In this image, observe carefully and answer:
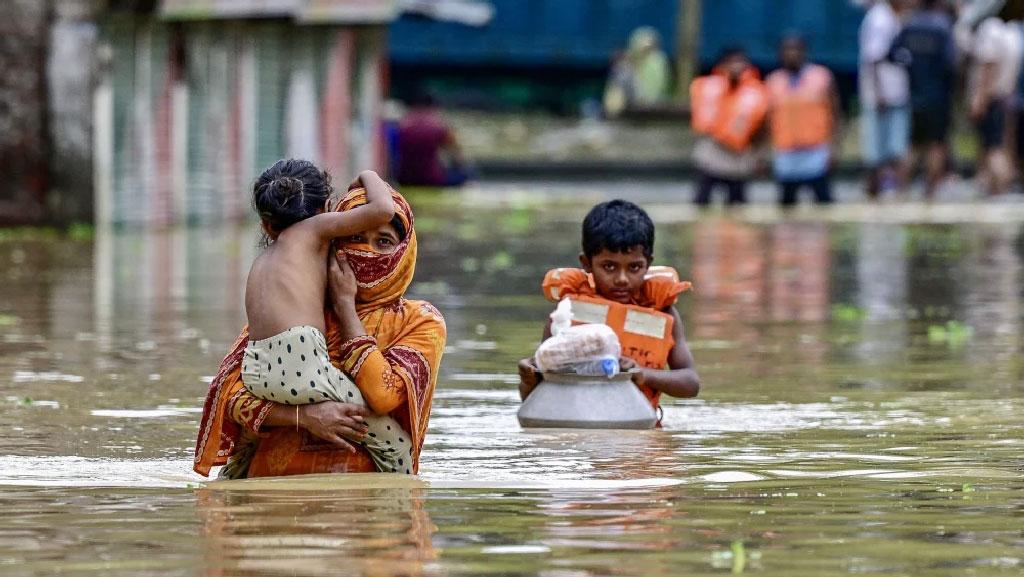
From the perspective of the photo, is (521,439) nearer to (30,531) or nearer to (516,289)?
(30,531)

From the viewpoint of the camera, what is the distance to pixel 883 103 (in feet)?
93.7

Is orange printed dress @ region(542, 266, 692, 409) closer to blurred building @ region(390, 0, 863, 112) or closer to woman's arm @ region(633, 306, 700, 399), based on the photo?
woman's arm @ region(633, 306, 700, 399)

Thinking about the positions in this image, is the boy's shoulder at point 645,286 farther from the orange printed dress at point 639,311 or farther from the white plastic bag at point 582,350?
the white plastic bag at point 582,350

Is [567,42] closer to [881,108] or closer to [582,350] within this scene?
[881,108]

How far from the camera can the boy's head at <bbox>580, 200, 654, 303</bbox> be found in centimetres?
834

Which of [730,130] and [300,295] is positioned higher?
[300,295]

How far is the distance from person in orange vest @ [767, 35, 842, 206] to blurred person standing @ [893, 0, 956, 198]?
922 millimetres

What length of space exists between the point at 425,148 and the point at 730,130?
491 centimetres

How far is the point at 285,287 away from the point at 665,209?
21.2 m

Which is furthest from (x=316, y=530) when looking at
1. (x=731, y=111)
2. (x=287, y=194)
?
(x=731, y=111)

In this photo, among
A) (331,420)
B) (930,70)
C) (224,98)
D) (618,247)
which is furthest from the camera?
(930,70)

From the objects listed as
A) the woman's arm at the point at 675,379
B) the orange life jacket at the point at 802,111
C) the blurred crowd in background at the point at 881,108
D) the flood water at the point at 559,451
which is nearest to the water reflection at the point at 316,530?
the flood water at the point at 559,451

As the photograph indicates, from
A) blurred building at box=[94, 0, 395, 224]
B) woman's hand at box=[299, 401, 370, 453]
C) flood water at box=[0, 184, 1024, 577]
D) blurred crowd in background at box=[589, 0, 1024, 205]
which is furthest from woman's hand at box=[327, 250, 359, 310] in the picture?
blurred crowd in background at box=[589, 0, 1024, 205]

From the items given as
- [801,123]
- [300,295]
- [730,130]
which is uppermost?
[300,295]
